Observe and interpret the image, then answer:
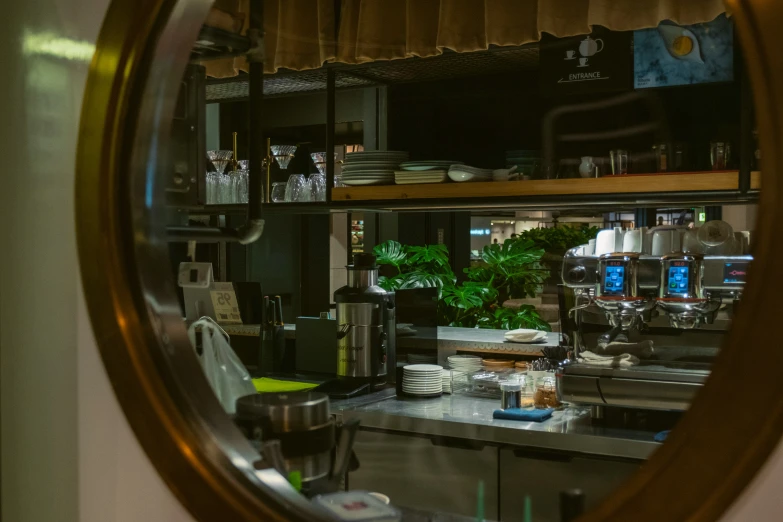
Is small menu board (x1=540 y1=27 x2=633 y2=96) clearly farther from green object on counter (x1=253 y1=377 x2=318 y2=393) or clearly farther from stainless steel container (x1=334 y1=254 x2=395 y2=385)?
green object on counter (x1=253 y1=377 x2=318 y2=393)

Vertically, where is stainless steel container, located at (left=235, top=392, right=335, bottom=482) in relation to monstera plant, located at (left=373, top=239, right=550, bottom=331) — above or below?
below

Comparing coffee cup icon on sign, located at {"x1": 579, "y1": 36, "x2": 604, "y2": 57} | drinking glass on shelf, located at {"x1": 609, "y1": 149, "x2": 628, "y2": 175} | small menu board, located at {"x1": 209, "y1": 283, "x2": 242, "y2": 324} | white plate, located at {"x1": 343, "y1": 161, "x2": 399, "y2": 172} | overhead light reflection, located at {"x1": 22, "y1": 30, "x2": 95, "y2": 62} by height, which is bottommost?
small menu board, located at {"x1": 209, "y1": 283, "x2": 242, "y2": 324}

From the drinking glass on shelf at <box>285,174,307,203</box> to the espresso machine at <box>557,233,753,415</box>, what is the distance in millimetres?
1386

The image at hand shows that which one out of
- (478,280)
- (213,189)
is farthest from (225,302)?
(478,280)

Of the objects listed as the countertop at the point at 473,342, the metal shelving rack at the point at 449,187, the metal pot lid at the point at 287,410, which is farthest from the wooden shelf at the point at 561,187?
the metal pot lid at the point at 287,410

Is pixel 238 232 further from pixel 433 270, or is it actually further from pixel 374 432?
pixel 433 270

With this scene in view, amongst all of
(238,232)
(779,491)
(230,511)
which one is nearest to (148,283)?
(238,232)

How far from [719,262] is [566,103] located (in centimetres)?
200

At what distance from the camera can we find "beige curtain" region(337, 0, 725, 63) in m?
2.68

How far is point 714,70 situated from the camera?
2836 millimetres

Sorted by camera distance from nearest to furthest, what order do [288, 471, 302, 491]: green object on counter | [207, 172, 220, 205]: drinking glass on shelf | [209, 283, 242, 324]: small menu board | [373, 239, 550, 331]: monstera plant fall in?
[288, 471, 302, 491]: green object on counter < [207, 172, 220, 205]: drinking glass on shelf < [209, 283, 242, 324]: small menu board < [373, 239, 550, 331]: monstera plant

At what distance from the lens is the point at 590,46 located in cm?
315

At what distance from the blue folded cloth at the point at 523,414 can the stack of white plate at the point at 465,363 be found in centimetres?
53

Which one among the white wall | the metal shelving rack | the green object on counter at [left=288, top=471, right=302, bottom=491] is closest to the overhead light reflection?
the white wall
